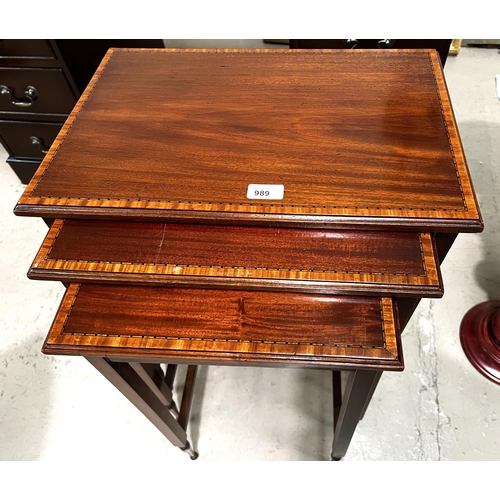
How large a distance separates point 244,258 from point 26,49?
1168 mm

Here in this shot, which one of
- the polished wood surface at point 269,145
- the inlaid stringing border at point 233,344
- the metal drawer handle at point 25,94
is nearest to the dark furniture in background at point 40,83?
the metal drawer handle at point 25,94

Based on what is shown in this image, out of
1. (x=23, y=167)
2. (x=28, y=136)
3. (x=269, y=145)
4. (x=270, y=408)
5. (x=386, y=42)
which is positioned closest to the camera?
(x=269, y=145)

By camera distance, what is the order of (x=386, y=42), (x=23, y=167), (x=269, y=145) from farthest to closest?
(x=23, y=167)
(x=386, y=42)
(x=269, y=145)

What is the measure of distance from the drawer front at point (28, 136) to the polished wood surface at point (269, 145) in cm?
72

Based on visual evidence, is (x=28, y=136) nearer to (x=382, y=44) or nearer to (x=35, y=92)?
(x=35, y=92)

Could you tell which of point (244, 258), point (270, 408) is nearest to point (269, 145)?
point (244, 258)

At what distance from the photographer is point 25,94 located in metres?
1.57

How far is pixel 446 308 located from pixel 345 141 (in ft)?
2.88

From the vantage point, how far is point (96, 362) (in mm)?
802

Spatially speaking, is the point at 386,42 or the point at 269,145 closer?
the point at 269,145

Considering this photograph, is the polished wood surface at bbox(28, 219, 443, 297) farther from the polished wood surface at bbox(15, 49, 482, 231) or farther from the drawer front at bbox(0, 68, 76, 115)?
the drawer front at bbox(0, 68, 76, 115)

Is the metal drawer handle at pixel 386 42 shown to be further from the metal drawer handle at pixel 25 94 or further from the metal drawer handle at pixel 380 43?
the metal drawer handle at pixel 25 94

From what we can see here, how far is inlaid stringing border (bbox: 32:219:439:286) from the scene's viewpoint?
747 mm

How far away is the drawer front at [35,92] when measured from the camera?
150 cm
